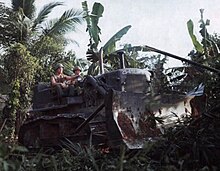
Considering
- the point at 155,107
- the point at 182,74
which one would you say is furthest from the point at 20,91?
the point at 182,74

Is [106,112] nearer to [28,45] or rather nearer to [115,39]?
[115,39]

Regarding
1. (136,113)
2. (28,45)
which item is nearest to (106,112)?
(136,113)

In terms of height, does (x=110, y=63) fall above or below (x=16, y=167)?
above

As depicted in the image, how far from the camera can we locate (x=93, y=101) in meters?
7.16

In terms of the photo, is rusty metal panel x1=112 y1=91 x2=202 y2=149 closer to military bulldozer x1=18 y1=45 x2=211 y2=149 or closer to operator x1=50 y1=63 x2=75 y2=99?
military bulldozer x1=18 y1=45 x2=211 y2=149

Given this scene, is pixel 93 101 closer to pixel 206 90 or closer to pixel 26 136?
pixel 26 136

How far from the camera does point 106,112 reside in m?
5.31

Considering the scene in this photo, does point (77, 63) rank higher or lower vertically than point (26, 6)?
lower

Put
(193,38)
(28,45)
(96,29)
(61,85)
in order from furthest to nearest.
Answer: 1. (28,45)
2. (96,29)
3. (193,38)
4. (61,85)

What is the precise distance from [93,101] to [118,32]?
8.68 metres

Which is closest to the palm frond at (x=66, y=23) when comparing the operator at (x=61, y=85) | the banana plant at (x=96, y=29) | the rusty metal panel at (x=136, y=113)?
the banana plant at (x=96, y=29)

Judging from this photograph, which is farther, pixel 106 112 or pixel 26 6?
pixel 26 6

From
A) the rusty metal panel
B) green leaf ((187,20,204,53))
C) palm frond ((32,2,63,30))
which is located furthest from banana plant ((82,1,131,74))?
the rusty metal panel

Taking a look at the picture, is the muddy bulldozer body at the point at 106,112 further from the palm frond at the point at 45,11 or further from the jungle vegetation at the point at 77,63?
the palm frond at the point at 45,11
